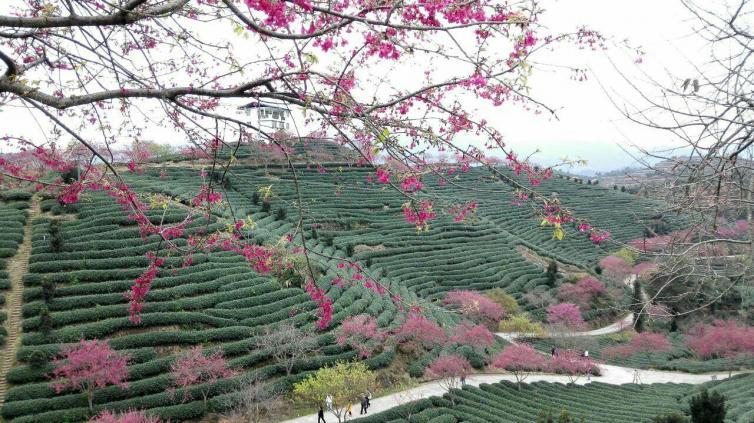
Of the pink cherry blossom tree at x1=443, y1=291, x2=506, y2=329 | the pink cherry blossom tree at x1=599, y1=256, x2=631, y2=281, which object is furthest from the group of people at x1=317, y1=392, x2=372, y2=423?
the pink cherry blossom tree at x1=599, y1=256, x2=631, y2=281

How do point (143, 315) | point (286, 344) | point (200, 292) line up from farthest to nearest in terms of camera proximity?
point (200, 292)
point (143, 315)
point (286, 344)

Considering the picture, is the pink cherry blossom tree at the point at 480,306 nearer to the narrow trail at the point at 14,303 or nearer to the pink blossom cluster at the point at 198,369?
the pink blossom cluster at the point at 198,369

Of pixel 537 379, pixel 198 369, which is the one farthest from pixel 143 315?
pixel 537 379

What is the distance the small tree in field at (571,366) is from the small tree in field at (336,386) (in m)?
10.4

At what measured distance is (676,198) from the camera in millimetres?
3627

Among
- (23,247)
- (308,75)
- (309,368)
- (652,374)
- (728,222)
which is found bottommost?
(652,374)

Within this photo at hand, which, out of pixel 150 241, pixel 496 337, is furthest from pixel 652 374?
pixel 150 241

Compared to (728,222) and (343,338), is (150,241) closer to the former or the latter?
(343,338)

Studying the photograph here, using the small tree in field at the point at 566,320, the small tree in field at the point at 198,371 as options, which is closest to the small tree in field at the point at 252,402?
the small tree in field at the point at 198,371

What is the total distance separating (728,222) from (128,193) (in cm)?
557

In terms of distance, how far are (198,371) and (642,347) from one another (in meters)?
22.7

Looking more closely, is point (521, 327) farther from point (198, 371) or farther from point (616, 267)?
point (198, 371)

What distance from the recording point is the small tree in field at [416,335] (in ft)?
59.9

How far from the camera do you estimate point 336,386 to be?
1369cm
